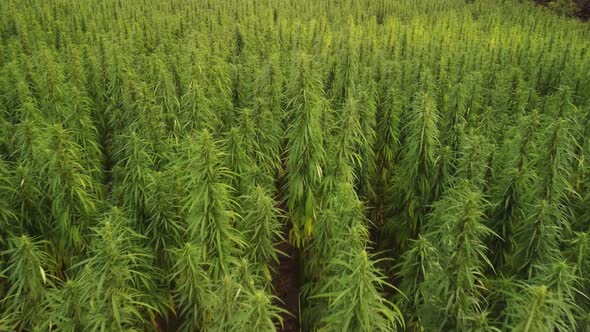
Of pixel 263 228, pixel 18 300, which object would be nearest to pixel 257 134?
pixel 263 228

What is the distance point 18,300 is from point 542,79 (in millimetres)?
7378

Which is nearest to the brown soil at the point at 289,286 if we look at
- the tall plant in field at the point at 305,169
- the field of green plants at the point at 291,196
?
the field of green plants at the point at 291,196

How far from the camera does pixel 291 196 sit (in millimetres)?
4008

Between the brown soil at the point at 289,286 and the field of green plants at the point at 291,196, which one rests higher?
the field of green plants at the point at 291,196

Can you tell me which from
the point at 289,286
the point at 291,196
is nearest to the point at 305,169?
the point at 291,196

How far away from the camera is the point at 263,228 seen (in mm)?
3207

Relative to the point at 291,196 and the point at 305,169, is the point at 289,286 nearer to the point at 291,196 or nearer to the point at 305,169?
the point at 291,196

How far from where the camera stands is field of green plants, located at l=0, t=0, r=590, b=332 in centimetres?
262

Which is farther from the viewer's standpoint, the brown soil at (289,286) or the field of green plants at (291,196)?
the brown soil at (289,286)

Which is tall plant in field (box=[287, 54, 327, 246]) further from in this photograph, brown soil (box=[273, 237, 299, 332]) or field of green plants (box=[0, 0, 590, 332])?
brown soil (box=[273, 237, 299, 332])

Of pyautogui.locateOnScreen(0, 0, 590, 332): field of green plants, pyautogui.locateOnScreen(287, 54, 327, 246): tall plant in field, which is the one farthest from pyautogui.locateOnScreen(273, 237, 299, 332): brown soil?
pyautogui.locateOnScreen(287, 54, 327, 246): tall plant in field

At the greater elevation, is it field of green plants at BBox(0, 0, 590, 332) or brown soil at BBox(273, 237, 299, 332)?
field of green plants at BBox(0, 0, 590, 332)

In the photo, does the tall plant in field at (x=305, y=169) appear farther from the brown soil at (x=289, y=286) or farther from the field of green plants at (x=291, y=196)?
the brown soil at (x=289, y=286)

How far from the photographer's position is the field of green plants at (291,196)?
2623 millimetres
